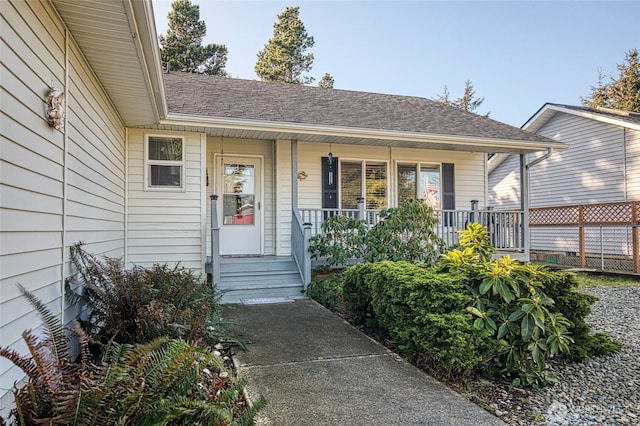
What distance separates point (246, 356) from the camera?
3.88 m

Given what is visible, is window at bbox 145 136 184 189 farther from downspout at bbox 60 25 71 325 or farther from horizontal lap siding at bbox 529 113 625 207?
horizontal lap siding at bbox 529 113 625 207

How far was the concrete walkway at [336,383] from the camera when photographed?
271 centimetres

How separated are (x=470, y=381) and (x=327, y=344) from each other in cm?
147

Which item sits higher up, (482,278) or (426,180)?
(426,180)

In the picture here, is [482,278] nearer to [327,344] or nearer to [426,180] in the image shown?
[327,344]

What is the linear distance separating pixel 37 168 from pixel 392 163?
7.34 m

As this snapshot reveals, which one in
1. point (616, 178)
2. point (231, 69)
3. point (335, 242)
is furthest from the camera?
point (231, 69)

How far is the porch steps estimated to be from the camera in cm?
676

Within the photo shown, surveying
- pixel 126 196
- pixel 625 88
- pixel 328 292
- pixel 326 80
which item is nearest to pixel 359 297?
pixel 328 292

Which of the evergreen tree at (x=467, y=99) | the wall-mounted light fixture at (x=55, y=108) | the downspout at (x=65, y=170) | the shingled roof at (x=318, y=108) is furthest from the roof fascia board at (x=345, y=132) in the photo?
the evergreen tree at (x=467, y=99)

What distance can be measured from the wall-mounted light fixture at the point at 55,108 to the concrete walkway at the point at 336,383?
99.9 inches

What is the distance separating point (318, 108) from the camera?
8758 mm

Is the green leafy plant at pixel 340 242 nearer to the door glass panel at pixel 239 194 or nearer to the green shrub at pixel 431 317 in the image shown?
the door glass panel at pixel 239 194

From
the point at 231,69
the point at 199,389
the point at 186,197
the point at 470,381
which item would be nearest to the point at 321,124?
the point at 186,197
